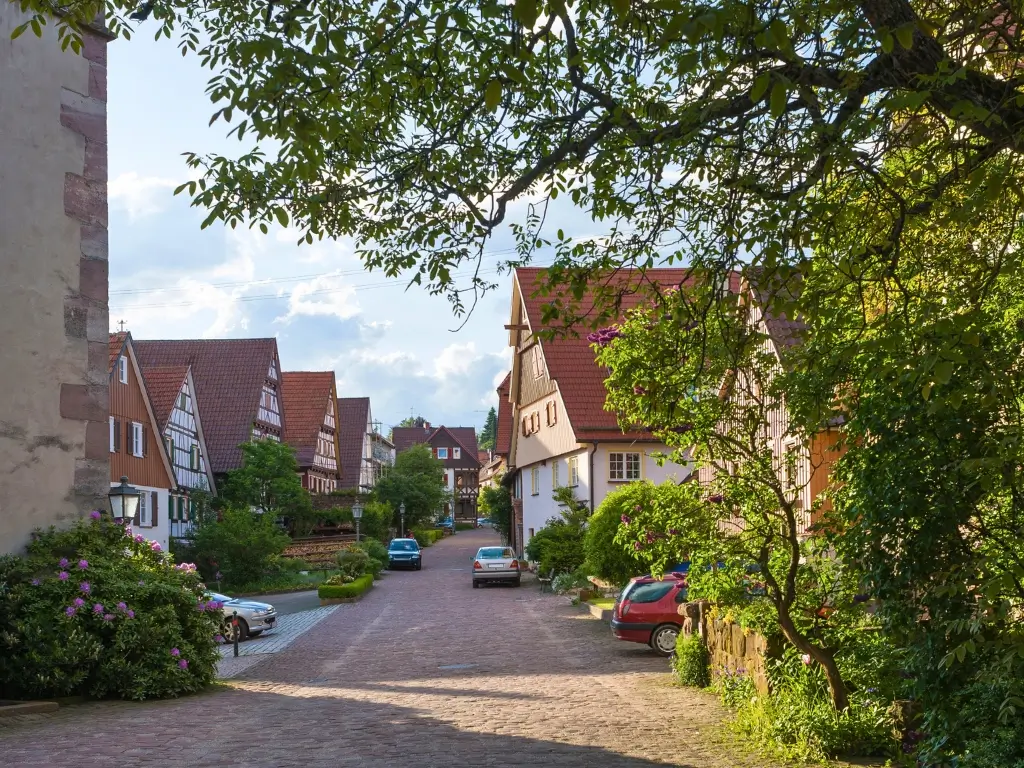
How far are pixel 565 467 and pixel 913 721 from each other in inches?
1330

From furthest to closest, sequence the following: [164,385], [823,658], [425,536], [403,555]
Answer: [425,536]
[403,555]
[164,385]
[823,658]

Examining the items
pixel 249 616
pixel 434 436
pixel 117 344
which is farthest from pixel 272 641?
pixel 434 436

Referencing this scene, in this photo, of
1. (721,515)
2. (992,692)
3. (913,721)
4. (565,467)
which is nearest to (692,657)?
(721,515)

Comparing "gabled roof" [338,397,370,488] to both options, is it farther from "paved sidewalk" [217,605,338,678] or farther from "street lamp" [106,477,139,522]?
"street lamp" [106,477,139,522]

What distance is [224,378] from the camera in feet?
198

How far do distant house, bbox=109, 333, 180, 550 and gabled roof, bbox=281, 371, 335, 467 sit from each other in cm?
2363

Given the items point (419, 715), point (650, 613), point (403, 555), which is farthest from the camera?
point (403, 555)

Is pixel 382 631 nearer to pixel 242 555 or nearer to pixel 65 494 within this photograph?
pixel 65 494

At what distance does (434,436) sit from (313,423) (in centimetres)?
7653

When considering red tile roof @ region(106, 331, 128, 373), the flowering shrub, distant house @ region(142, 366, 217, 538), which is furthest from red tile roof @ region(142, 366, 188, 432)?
the flowering shrub

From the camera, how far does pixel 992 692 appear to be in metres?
7.42

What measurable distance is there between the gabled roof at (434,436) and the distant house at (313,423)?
67.9 metres

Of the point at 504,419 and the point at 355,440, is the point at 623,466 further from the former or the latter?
the point at 355,440

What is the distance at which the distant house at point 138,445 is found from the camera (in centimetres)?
3903
